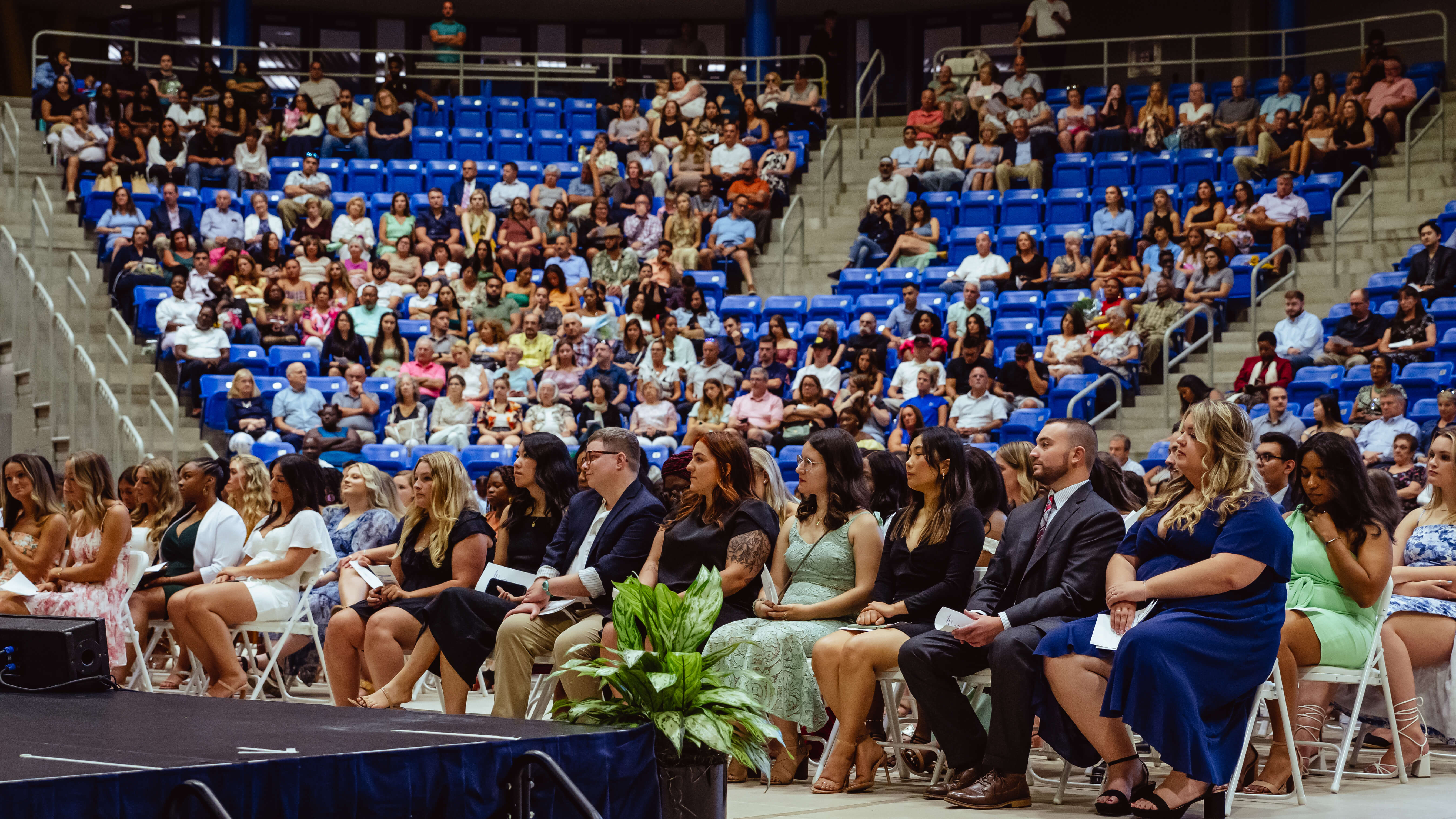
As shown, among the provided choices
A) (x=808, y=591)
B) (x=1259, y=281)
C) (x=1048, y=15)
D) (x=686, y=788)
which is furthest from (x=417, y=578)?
(x=1048, y=15)

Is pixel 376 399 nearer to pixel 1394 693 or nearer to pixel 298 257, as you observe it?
pixel 298 257

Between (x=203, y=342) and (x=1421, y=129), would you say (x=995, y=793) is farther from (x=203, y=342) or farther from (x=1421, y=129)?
(x=1421, y=129)

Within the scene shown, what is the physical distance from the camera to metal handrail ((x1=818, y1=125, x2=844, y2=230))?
15.7 meters

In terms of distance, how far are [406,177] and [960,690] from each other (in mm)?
12000

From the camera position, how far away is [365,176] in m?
15.9

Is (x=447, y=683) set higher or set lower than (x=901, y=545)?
lower

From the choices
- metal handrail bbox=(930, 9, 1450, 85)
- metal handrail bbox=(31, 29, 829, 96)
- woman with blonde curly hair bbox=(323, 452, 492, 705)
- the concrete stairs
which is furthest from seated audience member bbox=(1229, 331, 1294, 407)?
the concrete stairs

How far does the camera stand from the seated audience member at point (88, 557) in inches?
269

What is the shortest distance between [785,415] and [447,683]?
Answer: 19.5 ft

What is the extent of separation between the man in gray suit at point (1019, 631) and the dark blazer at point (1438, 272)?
7160mm

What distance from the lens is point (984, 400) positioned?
11.5m

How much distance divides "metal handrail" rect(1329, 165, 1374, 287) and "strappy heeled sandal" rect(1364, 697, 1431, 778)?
7621mm

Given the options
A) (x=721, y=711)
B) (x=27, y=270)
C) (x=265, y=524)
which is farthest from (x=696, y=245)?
(x=721, y=711)

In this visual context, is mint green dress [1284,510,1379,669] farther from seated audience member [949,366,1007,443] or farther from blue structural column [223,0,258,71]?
blue structural column [223,0,258,71]
